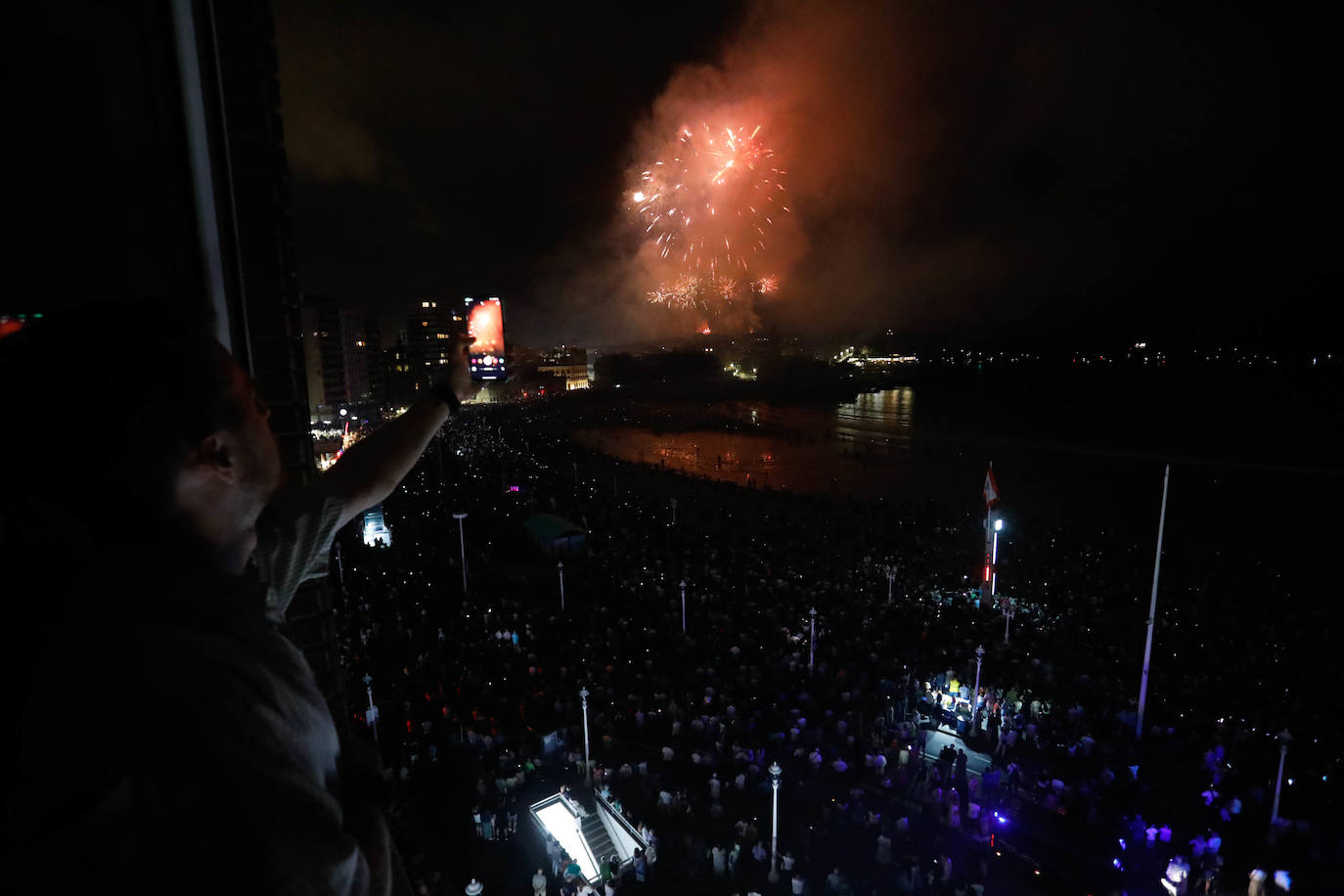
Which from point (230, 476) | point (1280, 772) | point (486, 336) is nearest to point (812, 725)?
point (1280, 772)

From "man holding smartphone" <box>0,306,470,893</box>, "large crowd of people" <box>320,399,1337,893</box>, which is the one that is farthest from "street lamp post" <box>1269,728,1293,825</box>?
"man holding smartphone" <box>0,306,470,893</box>

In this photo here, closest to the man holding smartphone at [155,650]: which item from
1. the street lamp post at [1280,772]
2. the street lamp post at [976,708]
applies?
the street lamp post at [1280,772]

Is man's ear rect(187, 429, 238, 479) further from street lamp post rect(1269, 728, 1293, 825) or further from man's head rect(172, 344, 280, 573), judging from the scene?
street lamp post rect(1269, 728, 1293, 825)

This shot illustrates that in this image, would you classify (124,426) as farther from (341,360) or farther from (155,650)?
(341,360)

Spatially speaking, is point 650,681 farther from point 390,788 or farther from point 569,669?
point 390,788

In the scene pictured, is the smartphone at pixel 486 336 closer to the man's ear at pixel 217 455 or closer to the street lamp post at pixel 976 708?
the man's ear at pixel 217 455
